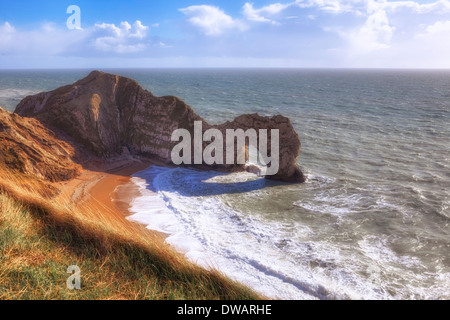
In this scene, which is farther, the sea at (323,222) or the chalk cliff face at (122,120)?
the chalk cliff face at (122,120)

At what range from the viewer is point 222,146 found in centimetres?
1889

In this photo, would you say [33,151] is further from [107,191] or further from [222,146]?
[222,146]

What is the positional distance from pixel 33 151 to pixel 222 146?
10.1 m

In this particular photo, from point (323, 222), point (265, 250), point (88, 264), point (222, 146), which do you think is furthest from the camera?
point (222, 146)

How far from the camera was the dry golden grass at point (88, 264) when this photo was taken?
5.41m

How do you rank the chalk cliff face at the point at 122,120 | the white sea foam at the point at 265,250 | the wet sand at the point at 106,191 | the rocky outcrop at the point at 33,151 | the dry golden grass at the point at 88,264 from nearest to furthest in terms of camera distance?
the dry golden grass at the point at 88,264 → the white sea foam at the point at 265,250 → the wet sand at the point at 106,191 → the rocky outcrop at the point at 33,151 → the chalk cliff face at the point at 122,120

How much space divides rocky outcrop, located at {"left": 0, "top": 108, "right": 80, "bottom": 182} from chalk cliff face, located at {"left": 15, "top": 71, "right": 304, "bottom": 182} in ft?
4.26

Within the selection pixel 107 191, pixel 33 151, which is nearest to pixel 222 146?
pixel 107 191

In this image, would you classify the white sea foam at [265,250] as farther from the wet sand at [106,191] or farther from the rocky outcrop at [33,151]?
the rocky outcrop at [33,151]

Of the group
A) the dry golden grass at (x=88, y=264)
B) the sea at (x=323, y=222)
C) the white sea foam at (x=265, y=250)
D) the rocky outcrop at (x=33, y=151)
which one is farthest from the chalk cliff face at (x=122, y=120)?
the dry golden grass at (x=88, y=264)

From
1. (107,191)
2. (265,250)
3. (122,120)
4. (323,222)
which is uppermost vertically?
(122,120)

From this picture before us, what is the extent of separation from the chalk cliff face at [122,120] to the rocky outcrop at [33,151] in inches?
51.1
